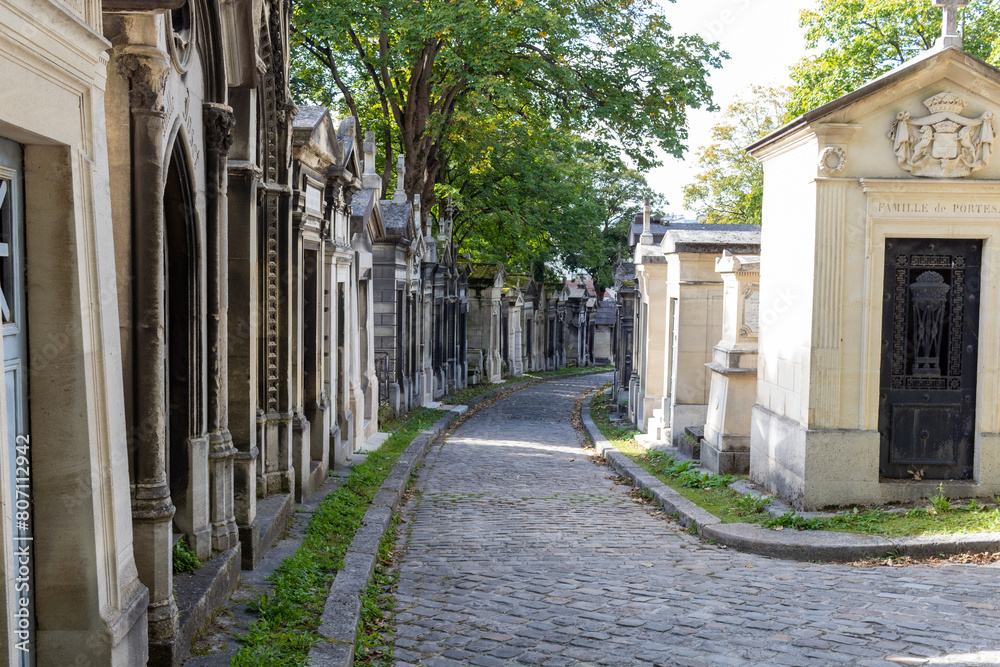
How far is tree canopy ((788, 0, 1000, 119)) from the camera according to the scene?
2044cm

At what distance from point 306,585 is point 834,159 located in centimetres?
560

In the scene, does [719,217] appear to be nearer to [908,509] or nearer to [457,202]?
[457,202]

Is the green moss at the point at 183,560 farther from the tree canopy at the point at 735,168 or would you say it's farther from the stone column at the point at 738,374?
the tree canopy at the point at 735,168

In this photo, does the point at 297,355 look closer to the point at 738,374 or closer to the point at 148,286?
the point at 148,286

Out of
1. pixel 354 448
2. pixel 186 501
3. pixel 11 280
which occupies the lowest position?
pixel 354 448

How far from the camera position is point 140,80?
14.4 feet

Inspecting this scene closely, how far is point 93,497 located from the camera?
323 cm

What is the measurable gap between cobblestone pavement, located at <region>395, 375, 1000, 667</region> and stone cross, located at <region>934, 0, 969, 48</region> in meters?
4.49

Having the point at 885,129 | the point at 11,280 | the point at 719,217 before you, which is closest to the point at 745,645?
the point at 11,280

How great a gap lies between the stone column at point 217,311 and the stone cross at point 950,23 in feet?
20.2

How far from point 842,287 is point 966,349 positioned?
131 cm

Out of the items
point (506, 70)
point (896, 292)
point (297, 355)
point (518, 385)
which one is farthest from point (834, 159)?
point (518, 385)
